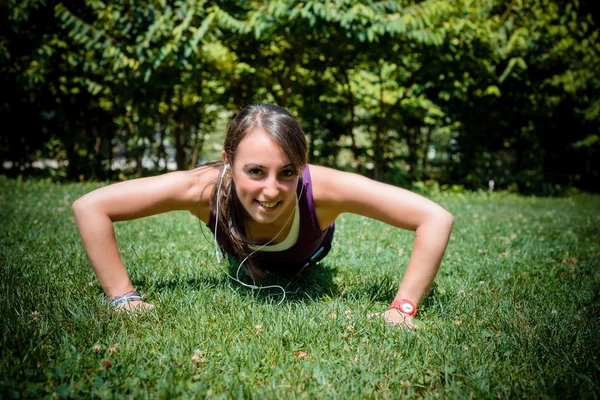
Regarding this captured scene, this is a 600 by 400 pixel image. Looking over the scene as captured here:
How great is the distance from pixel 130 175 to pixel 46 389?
1004 cm

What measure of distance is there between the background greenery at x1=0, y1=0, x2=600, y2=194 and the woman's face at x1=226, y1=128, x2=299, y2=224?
18.6ft

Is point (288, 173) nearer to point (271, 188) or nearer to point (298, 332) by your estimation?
point (271, 188)

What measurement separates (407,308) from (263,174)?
1140 millimetres

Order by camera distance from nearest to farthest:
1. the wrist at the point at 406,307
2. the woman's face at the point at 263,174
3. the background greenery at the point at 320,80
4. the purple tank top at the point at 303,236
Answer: the woman's face at the point at 263,174, the wrist at the point at 406,307, the purple tank top at the point at 303,236, the background greenery at the point at 320,80

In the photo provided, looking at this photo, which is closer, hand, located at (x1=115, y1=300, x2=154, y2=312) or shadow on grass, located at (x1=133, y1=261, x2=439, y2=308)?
hand, located at (x1=115, y1=300, x2=154, y2=312)

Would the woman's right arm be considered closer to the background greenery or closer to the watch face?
the watch face

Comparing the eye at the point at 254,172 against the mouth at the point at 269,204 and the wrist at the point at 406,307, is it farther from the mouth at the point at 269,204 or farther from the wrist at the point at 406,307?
the wrist at the point at 406,307

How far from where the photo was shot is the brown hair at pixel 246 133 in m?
2.14

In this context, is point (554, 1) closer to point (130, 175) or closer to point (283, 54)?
point (283, 54)

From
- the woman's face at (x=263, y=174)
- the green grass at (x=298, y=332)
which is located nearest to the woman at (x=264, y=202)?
the woman's face at (x=263, y=174)

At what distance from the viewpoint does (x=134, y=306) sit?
232cm

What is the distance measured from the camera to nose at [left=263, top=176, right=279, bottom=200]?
2.11m

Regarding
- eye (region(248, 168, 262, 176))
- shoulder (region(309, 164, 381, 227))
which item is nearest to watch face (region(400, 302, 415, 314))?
shoulder (region(309, 164, 381, 227))

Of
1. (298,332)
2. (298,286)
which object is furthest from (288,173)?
(298,286)
